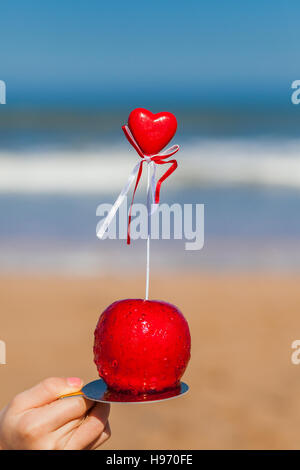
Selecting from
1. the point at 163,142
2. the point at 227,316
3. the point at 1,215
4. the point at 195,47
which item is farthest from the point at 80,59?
the point at 163,142

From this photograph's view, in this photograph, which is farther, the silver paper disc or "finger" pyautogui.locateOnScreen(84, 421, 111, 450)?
"finger" pyautogui.locateOnScreen(84, 421, 111, 450)

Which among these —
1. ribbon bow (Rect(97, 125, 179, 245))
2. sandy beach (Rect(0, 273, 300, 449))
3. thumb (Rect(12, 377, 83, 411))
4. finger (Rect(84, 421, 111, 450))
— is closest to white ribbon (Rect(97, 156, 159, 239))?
ribbon bow (Rect(97, 125, 179, 245))

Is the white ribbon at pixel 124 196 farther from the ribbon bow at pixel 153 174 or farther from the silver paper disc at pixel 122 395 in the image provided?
the silver paper disc at pixel 122 395

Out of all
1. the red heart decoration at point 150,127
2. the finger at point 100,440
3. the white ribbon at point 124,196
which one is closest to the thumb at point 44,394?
the finger at point 100,440

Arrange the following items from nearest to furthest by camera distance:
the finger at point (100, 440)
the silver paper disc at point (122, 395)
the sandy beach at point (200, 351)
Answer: the silver paper disc at point (122, 395)
the finger at point (100, 440)
the sandy beach at point (200, 351)

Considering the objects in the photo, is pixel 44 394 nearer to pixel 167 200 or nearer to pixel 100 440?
pixel 100 440

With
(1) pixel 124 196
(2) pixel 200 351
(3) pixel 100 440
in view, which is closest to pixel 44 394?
(3) pixel 100 440

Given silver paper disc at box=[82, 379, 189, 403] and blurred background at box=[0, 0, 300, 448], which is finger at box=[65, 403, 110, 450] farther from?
blurred background at box=[0, 0, 300, 448]
